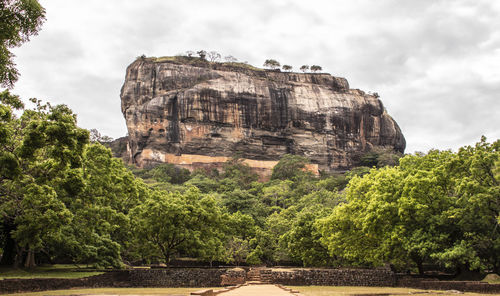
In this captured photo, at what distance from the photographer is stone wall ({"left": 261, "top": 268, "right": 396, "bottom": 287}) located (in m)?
20.4

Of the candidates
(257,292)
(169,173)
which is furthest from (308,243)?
(169,173)

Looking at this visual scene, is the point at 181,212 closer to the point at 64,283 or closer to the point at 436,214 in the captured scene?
the point at 64,283

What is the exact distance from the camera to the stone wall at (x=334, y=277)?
803 inches

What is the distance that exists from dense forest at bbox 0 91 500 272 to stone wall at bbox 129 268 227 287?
1.68 meters

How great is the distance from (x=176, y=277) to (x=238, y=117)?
57879 mm

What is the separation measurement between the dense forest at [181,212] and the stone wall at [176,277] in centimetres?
168

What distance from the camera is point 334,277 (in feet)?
67.6

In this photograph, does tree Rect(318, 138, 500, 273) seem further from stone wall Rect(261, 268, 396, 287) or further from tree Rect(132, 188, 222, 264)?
tree Rect(132, 188, 222, 264)

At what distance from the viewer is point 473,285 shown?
1561cm

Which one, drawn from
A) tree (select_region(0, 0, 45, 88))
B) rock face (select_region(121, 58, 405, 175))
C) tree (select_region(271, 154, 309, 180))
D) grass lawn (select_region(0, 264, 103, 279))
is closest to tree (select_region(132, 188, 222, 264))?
grass lawn (select_region(0, 264, 103, 279))

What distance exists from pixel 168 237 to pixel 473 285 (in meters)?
15.7

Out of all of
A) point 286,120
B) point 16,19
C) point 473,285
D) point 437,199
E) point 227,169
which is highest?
point 286,120

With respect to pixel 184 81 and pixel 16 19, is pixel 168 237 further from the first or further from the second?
pixel 184 81

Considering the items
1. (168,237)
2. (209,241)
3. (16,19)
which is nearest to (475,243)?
(209,241)
